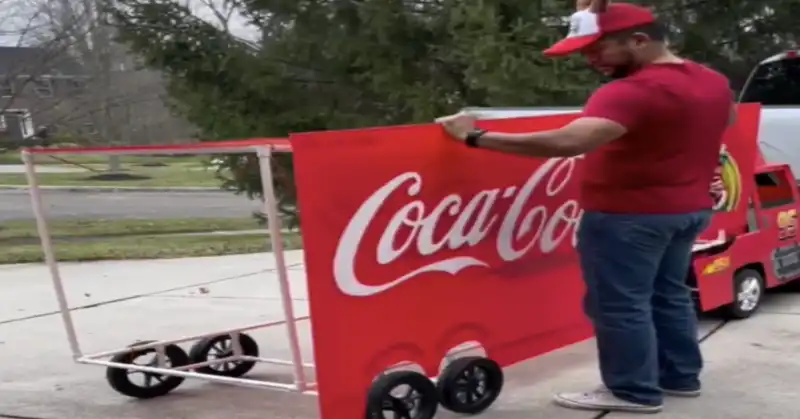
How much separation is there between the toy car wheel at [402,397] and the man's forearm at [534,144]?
936mm

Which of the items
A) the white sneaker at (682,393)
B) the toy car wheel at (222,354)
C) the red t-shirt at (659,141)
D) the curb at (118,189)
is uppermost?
the red t-shirt at (659,141)

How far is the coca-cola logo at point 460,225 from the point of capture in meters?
3.93

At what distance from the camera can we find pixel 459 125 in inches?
162

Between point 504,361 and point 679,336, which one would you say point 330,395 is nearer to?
point 504,361

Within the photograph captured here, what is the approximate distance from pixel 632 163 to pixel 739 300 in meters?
2.37

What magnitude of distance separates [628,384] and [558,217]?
0.88 meters

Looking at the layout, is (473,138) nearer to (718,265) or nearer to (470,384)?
(470,384)

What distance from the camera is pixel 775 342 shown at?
5691mm

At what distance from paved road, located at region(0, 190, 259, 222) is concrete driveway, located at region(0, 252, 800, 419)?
12698mm

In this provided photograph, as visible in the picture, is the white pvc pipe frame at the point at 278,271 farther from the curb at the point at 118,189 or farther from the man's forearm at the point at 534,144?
the curb at the point at 118,189

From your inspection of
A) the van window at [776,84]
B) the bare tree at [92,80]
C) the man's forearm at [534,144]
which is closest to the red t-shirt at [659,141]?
the man's forearm at [534,144]

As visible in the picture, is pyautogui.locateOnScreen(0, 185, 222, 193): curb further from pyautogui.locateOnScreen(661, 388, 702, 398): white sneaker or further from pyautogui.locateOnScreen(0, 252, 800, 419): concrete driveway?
pyautogui.locateOnScreen(661, 388, 702, 398): white sneaker

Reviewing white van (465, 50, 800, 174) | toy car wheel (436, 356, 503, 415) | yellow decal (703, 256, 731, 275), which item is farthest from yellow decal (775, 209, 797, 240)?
toy car wheel (436, 356, 503, 415)

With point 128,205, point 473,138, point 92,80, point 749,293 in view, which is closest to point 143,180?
point 128,205
